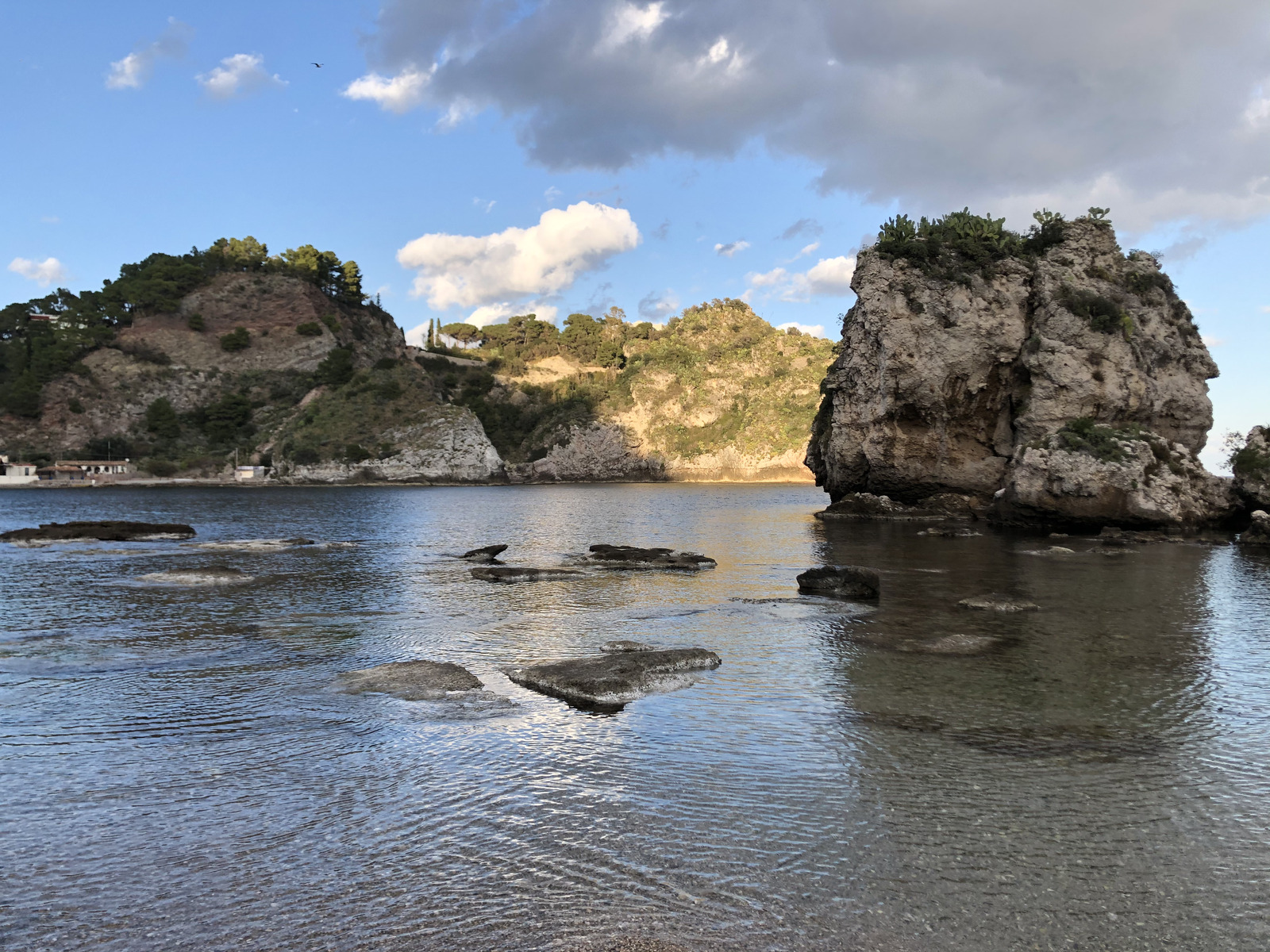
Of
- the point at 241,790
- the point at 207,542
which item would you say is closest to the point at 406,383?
the point at 207,542

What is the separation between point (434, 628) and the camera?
51.3ft

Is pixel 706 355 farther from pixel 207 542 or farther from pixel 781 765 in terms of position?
pixel 781 765

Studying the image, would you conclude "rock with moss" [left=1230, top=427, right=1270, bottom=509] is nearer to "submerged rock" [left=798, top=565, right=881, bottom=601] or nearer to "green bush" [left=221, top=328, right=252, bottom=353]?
"submerged rock" [left=798, top=565, right=881, bottom=601]

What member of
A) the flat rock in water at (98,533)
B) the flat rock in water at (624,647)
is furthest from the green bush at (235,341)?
the flat rock in water at (624,647)

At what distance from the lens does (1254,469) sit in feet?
110

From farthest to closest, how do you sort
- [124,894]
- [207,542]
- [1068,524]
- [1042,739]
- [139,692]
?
[1068,524]
[207,542]
[139,692]
[1042,739]
[124,894]

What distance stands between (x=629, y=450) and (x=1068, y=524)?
4757 inches

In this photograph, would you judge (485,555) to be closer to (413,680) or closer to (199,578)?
(199,578)

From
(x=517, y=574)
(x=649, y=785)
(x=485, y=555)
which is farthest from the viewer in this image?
(x=485, y=555)

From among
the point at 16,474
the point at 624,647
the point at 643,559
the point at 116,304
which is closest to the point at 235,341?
the point at 116,304

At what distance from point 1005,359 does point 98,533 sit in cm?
4372

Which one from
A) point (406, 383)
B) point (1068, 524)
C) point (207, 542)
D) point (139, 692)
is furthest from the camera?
point (406, 383)

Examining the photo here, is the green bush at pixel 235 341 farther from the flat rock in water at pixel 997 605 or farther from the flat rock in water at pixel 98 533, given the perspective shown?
the flat rock in water at pixel 997 605

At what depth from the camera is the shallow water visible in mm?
4945
